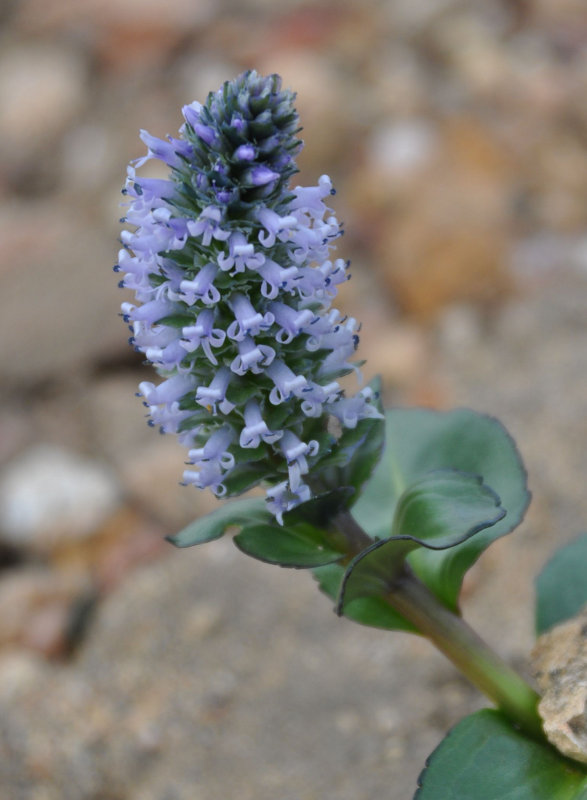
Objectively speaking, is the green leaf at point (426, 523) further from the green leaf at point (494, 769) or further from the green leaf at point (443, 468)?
the green leaf at point (494, 769)

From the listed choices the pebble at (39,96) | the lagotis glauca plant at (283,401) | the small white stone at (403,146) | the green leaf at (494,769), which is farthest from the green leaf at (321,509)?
the pebble at (39,96)

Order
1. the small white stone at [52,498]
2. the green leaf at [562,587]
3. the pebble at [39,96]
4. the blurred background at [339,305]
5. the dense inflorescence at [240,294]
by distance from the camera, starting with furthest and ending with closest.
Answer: the pebble at [39,96] < the small white stone at [52,498] < the blurred background at [339,305] < the green leaf at [562,587] < the dense inflorescence at [240,294]

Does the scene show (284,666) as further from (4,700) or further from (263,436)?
(263,436)

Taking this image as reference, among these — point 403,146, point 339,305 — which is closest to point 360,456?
point 339,305

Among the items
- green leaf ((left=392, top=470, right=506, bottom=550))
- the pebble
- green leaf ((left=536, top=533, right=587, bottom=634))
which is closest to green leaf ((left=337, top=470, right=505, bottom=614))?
green leaf ((left=392, top=470, right=506, bottom=550))

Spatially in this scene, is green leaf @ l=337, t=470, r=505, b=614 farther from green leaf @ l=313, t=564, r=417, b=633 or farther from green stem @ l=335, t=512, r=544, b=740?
green leaf @ l=313, t=564, r=417, b=633

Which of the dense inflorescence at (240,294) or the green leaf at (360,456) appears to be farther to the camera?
the green leaf at (360,456)
